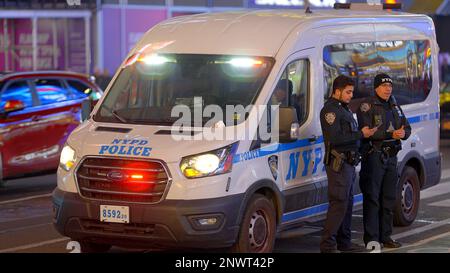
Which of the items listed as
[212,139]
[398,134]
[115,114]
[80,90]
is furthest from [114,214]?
[80,90]

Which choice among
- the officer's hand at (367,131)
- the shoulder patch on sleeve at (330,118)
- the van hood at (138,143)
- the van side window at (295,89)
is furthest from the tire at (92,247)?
the officer's hand at (367,131)

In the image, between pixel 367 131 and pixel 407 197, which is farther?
pixel 407 197

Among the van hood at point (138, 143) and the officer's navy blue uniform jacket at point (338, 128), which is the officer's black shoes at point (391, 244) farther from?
the van hood at point (138, 143)

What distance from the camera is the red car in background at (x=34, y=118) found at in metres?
14.3

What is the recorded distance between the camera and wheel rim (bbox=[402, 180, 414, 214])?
38.0ft

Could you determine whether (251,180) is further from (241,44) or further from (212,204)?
(241,44)

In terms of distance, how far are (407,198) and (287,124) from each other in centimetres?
280

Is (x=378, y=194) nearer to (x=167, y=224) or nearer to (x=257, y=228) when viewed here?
(x=257, y=228)

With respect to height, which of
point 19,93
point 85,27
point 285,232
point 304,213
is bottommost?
point 85,27

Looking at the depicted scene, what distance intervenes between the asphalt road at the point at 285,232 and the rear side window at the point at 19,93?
4.41 ft

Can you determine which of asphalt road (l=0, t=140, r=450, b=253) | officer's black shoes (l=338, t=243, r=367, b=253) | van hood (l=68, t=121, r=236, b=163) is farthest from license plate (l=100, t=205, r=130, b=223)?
officer's black shoes (l=338, t=243, r=367, b=253)

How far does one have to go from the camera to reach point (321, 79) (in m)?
10.2

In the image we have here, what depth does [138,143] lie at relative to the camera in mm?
9023
